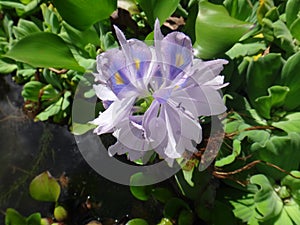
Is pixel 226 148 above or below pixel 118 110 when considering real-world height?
below

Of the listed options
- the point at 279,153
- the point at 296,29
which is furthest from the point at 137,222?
the point at 296,29

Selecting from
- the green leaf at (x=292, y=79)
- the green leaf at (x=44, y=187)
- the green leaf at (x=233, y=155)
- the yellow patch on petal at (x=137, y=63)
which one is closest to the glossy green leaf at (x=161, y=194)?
the green leaf at (x=233, y=155)

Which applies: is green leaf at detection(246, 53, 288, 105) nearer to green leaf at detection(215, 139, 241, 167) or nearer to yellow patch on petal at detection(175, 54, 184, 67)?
green leaf at detection(215, 139, 241, 167)

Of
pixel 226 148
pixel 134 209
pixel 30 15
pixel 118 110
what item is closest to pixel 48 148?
pixel 134 209

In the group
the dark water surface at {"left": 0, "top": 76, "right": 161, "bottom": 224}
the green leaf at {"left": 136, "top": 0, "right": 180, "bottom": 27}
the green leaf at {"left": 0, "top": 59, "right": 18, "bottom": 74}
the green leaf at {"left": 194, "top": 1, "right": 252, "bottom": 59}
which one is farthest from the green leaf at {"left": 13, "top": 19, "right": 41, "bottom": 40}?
the green leaf at {"left": 194, "top": 1, "right": 252, "bottom": 59}

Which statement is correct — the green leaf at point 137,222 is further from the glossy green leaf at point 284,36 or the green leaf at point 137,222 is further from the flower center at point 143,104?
the glossy green leaf at point 284,36

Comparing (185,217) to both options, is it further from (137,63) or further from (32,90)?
(32,90)

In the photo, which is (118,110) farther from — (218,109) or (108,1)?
(108,1)
